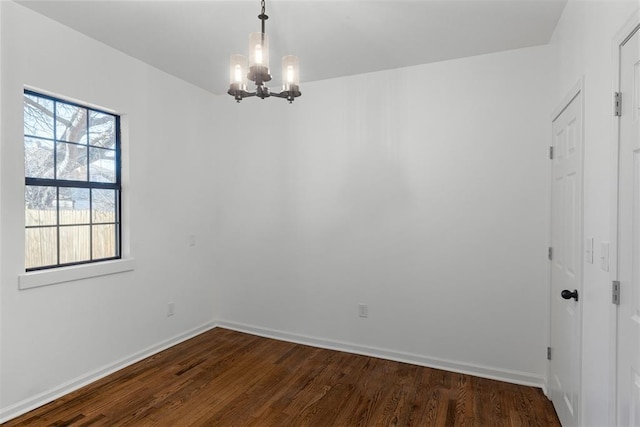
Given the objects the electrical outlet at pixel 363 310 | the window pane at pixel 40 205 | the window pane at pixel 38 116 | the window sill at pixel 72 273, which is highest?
the window pane at pixel 38 116

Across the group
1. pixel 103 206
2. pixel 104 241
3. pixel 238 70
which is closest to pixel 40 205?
pixel 103 206

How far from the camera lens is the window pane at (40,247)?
8.27 feet

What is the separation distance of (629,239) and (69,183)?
140 inches

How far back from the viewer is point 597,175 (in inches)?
66.4

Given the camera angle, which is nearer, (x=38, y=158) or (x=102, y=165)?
(x=38, y=158)

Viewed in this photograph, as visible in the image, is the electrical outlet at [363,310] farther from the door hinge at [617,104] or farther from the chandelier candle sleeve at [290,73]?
the door hinge at [617,104]

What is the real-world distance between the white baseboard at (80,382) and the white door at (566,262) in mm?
3433

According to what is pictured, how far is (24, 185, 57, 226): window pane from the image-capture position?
A: 2520mm

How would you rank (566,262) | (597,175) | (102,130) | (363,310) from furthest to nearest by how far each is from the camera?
(363,310), (102,130), (566,262), (597,175)

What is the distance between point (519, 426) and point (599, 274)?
130 centimetres

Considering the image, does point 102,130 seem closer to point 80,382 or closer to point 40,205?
point 40,205

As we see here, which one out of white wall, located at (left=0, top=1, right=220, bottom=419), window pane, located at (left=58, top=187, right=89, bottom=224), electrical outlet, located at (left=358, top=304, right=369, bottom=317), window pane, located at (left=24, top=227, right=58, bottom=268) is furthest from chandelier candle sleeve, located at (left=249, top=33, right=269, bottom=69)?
electrical outlet, located at (left=358, top=304, right=369, bottom=317)

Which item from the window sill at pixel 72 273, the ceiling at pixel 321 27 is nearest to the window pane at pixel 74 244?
the window sill at pixel 72 273

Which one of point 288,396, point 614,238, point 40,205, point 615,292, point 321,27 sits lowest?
point 288,396
